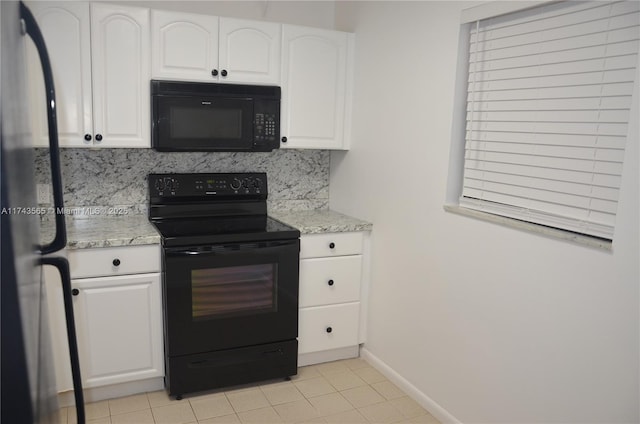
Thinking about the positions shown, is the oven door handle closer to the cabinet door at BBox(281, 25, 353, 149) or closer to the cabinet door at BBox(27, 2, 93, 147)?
the cabinet door at BBox(281, 25, 353, 149)

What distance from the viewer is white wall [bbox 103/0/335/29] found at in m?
3.01

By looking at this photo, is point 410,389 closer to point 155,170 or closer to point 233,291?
point 233,291

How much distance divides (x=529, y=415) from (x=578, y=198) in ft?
2.88

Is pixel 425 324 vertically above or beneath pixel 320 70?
beneath

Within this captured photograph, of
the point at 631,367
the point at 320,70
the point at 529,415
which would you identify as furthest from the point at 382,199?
→ the point at 631,367

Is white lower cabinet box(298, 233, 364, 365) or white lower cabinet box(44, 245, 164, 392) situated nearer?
white lower cabinet box(44, 245, 164, 392)

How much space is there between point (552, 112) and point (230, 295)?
5.68ft

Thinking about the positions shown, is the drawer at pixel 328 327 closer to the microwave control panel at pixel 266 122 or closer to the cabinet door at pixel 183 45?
the microwave control panel at pixel 266 122

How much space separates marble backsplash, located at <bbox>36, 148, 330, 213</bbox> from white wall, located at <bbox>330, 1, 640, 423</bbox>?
184 millimetres

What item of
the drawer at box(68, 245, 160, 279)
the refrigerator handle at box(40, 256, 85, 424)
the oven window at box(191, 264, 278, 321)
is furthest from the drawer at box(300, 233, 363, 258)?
the refrigerator handle at box(40, 256, 85, 424)

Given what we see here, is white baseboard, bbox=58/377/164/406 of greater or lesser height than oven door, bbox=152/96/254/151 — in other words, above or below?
below

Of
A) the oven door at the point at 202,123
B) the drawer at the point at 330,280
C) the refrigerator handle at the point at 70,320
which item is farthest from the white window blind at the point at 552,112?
the refrigerator handle at the point at 70,320

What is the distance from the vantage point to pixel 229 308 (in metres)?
2.76

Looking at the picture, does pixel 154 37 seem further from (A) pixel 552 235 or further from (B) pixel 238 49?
(A) pixel 552 235
